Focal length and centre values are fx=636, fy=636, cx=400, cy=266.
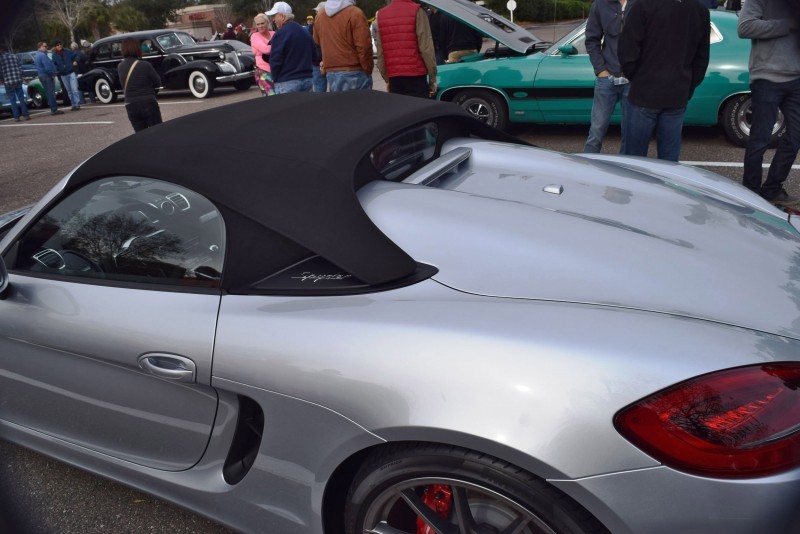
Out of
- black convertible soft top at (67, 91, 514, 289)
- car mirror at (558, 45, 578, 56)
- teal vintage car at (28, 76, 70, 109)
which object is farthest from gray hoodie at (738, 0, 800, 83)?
teal vintage car at (28, 76, 70, 109)

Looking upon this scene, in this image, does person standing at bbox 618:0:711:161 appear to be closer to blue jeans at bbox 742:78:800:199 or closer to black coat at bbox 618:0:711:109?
black coat at bbox 618:0:711:109

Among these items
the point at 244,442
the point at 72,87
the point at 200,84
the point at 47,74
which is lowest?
the point at 72,87

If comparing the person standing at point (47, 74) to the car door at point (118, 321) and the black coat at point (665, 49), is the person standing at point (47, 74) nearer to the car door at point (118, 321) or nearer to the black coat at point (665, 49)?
the black coat at point (665, 49)

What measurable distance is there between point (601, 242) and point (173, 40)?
15737 millimetres

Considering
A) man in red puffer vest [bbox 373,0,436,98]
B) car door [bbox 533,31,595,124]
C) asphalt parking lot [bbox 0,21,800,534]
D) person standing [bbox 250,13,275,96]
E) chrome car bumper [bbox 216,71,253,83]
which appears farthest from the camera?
chrome car bumper [bbox 216,71,253,83]

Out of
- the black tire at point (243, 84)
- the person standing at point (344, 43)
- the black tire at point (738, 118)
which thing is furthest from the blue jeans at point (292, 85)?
the black tire at point (243, 84)

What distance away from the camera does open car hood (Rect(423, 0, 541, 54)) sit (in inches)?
262

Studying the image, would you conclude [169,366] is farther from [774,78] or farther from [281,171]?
[774,78]

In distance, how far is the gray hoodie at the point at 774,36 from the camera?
4.20m

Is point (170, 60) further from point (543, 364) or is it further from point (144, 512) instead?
point (543, 364)

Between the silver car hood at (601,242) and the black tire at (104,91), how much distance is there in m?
15.5

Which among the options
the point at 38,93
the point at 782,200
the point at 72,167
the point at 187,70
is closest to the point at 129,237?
the point at 782,200

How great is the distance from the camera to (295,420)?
1615 mm

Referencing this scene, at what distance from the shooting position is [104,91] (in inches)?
618
